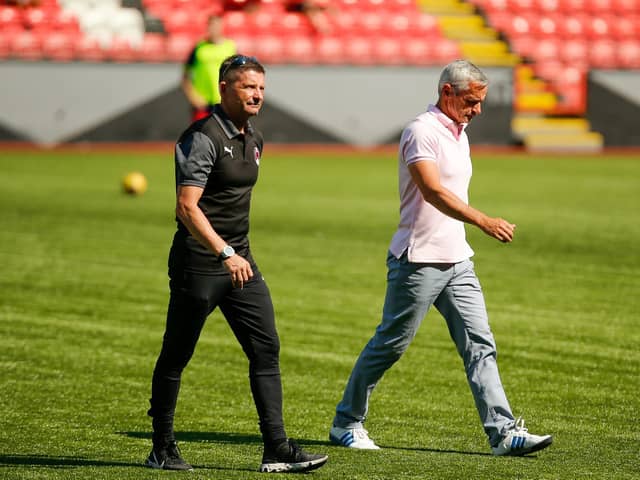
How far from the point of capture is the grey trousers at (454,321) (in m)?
6.35

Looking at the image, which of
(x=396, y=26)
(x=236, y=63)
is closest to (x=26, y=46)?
(x=396, y=26)

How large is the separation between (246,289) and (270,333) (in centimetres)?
25

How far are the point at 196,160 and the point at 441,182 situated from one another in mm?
1432

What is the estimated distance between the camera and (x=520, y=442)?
6.19 meters

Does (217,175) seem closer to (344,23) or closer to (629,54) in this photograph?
(344,23)

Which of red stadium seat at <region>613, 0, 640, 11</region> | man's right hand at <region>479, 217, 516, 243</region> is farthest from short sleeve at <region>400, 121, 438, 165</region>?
red stadium seat at <region>613, 0, 640, 11</region>

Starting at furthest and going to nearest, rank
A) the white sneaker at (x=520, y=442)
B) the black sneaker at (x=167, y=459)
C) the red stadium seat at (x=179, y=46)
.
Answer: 1. the red stadium seat at (x=179, y=46)
2. the white sneaker at (x=520, y=442)
3. the black sneaker at (x=167, y=459)

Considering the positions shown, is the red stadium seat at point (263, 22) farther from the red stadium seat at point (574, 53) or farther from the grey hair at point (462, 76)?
the grey hair at point (462, 76)

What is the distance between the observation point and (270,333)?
586cm

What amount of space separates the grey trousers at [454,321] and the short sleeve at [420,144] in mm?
551

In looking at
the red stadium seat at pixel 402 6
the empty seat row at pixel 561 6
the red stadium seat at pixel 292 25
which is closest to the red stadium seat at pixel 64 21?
the red stadium seat at pixel 292 25

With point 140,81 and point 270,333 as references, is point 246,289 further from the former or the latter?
point 140,81

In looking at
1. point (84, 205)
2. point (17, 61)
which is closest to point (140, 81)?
point (17, 61)

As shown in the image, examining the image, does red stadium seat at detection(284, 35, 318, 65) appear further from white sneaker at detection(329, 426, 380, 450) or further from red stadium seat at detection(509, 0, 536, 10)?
white sneaker at detection(329, 426, 380, 450)
